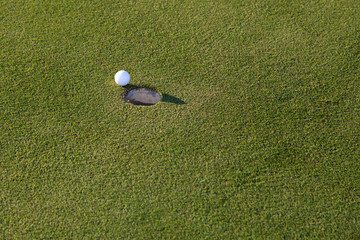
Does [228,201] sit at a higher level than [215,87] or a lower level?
lower

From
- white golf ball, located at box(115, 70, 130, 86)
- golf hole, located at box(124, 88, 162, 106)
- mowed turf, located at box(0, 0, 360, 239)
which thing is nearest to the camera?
mowed turf, located at box(0, 0, 360, 239)

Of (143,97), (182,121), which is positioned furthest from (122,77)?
(182,121)

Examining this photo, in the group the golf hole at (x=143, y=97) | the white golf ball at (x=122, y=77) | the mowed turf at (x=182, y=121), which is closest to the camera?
the mowed turf at (x=182, y=121)

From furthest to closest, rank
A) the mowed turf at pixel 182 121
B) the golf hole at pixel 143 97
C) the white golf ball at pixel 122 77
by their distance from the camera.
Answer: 1. the golf hole at pixel 143 97
2. the white golf ball at pixel 122 77
3. the mowed turf at pixel 182 121

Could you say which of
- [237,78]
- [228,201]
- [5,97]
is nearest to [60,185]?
[5,97]

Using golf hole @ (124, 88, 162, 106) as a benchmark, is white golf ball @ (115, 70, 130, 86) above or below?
above

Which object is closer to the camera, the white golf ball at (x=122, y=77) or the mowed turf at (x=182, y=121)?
the mowed turf at (x=182, y=121)

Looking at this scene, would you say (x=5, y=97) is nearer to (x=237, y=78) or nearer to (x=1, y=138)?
(x=1, y=138)
